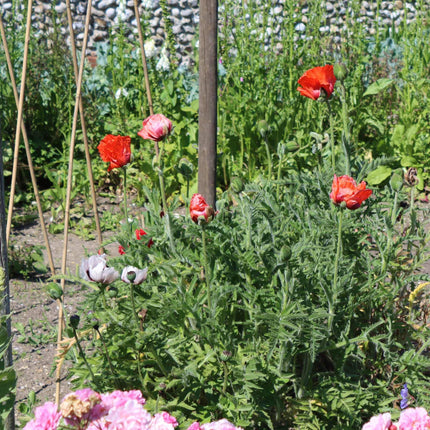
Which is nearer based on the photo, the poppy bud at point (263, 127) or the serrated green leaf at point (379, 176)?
the poppy bud at point (263, 127)

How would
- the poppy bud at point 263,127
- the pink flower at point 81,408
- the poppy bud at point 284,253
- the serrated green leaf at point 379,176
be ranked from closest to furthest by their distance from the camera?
the pink flower at point 81,408 < the poppy bud at point 284,253 < the poppy bud at point 263,127 < the serrated green leaf at point 379,176

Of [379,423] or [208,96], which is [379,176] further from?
[379,423]

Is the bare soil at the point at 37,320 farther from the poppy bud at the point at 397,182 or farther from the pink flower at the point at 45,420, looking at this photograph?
the poppy bud at the point at 397,182

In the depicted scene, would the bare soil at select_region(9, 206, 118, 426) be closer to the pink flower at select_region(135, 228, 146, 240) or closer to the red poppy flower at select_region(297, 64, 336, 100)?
the pink flower at select_region(135, 228, 146, 240)

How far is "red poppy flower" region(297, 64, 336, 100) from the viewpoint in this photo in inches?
80.8

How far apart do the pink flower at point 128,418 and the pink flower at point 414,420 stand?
0.50 meters

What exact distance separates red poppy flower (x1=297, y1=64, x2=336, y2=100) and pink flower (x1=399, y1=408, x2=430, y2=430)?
111 centimetres

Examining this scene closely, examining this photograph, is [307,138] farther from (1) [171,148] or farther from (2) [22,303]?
(2) [22,303]

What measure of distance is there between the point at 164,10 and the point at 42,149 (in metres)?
1.63

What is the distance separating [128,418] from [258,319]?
753mm

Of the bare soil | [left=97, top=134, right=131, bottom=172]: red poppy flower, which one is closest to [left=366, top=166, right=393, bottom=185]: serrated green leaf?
the bare soil

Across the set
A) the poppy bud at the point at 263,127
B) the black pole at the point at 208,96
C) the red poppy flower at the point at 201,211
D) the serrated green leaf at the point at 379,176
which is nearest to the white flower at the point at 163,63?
the serrated green leaf at the point at 379,176

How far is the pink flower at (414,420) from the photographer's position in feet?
4.14

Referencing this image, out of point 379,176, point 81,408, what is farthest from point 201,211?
point 379,176
